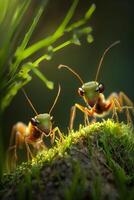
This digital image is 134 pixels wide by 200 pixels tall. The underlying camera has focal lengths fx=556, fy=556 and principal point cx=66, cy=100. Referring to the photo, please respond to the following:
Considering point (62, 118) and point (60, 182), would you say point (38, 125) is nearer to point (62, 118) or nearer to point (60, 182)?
point (60, 182)

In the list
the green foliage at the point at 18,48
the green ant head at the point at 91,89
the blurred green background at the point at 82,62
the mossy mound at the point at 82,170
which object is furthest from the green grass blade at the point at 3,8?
the blurred green background at the point at 82,62

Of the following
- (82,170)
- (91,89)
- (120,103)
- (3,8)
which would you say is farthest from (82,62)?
(82,170)

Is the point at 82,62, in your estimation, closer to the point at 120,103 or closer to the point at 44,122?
the point at 120,103

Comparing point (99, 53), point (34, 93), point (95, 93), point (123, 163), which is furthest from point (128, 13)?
point (123, 163)

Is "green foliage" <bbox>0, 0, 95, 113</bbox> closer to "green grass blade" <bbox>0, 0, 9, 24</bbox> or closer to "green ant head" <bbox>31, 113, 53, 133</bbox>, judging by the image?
"green grass blade" <bbox>0, 0, 9, 24</bbox>

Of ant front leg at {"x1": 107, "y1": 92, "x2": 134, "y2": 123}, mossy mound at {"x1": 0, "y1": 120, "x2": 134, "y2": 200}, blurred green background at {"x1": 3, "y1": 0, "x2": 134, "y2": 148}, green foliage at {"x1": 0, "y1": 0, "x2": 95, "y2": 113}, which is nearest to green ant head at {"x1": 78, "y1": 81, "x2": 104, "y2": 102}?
ant front leg at {"x1": 107, "y1": 92, "x2": 134, "y2": 123}
